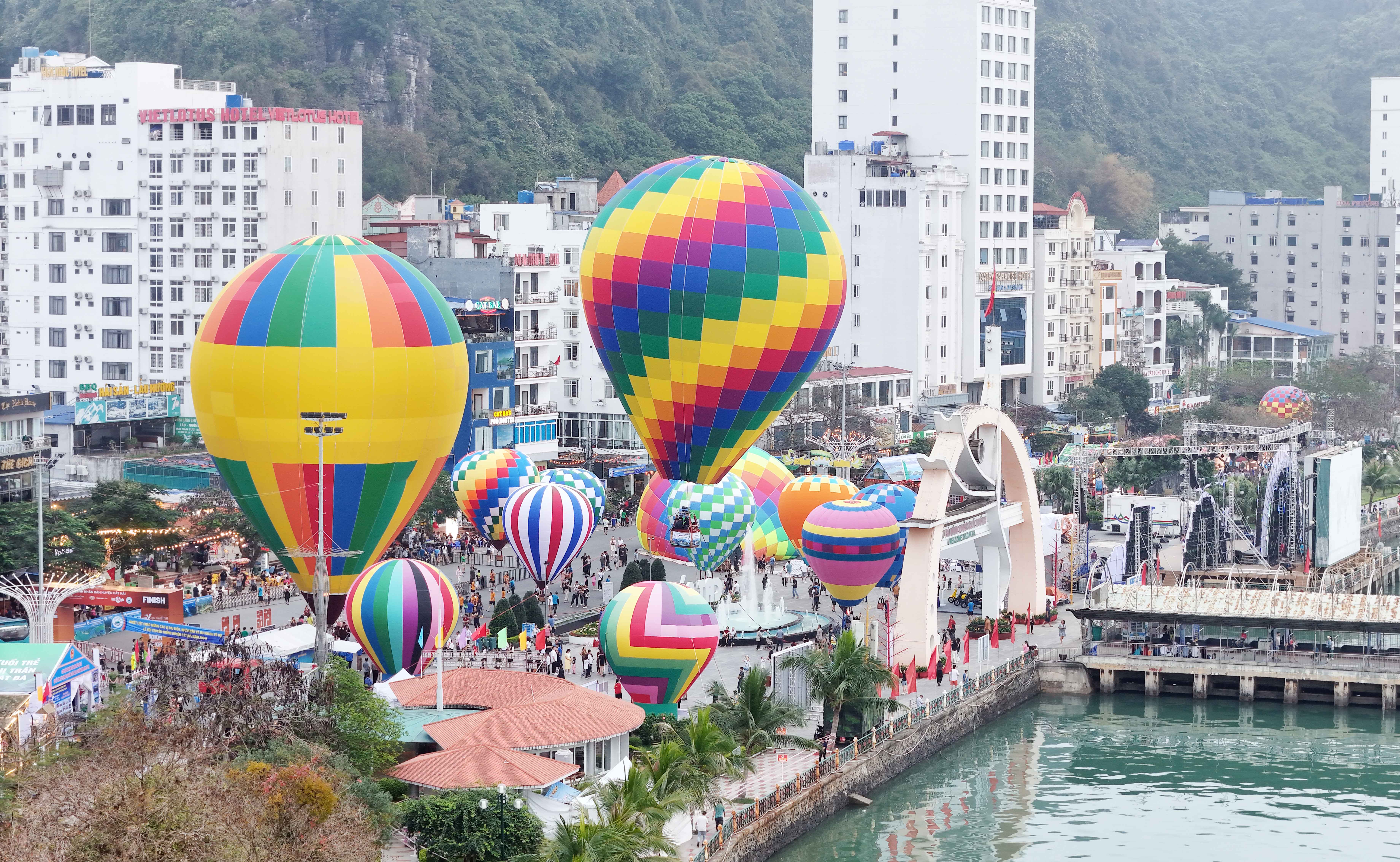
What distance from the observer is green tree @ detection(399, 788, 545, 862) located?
29875 mm

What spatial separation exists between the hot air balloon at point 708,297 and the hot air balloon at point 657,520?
10839 millimetres

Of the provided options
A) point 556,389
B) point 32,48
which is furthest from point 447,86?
point 556,389

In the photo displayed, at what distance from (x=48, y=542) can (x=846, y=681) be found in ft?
66.8

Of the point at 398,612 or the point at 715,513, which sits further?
the point at 715,513

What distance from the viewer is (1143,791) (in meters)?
41.8

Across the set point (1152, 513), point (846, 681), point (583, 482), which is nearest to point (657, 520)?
point (583, 482)

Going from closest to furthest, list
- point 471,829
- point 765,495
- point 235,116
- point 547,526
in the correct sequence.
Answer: point 471,829
point 547,526
point 765,495
point 235,116

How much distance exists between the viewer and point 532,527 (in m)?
49.8

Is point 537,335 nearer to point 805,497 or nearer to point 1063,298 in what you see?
point 805,497

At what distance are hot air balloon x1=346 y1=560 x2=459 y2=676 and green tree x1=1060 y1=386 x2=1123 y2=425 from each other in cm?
5350

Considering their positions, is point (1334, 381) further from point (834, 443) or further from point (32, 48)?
point (32, 48)

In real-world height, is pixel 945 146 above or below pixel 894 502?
above

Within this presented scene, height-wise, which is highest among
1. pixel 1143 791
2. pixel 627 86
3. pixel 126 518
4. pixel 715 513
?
pixel 627 86

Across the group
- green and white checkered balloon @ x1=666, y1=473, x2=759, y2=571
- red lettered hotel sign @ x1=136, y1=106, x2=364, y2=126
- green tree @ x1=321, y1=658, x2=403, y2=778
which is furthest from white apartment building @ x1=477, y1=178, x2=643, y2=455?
green tree @ x1=321, y1=658, x2=403, y2=778
